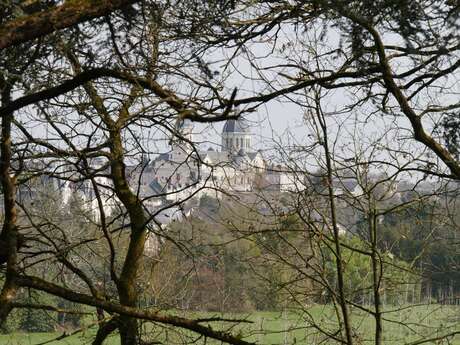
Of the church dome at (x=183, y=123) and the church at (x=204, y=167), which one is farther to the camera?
the church at (x=204, y=167)

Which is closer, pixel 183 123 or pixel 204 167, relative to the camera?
pixel 183 123

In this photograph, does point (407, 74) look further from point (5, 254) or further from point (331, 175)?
point (5, 254)

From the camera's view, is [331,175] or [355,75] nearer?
[355,75]

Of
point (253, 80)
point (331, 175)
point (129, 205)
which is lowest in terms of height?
point (129, 205)

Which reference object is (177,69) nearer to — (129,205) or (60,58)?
(60,58)

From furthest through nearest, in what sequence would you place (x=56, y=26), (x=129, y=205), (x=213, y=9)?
(x=129, y=205), (x=213, y=9), (x=56, y=26)

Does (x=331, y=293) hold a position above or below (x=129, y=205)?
below

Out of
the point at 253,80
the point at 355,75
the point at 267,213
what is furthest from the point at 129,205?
the point at 267,213

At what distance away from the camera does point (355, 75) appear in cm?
443

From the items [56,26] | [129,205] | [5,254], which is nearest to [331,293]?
[129,205]

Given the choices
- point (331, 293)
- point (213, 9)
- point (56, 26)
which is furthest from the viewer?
point (331, 293)

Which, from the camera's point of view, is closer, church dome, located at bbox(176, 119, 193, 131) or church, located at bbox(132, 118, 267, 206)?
church dome, located at bbox(176, 119, 193, 131)

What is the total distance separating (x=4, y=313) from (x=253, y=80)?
242 cm

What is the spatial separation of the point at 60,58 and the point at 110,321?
4.88 feet
